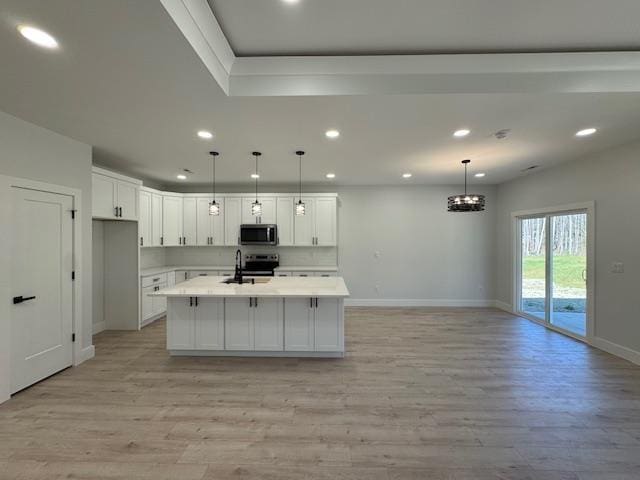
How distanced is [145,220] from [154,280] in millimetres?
1065

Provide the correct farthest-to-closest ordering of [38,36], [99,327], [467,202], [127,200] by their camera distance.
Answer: [99,327], [127,200], [467,202], [38,36]

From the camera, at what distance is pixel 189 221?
583 centimetres

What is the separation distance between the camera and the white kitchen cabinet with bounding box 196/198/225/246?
5.82 meters

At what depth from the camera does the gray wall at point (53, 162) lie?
266cm

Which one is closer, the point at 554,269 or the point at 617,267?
the point at 617,267

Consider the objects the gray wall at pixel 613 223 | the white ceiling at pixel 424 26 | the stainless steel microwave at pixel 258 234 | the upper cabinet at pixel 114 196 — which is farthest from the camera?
the stainless steel microwave at pixel 258 234

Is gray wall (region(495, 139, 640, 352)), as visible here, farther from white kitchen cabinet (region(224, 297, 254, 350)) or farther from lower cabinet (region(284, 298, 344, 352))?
white kitchen cabinet (region(224, 297, 254, 350))

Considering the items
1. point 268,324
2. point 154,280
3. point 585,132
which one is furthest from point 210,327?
point 585,132

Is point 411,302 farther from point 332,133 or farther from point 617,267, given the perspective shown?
point 332,133

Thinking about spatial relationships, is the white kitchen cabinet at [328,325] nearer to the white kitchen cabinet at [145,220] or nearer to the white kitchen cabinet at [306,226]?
the white kitchen cabinet at [306,226]

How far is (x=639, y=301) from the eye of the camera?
133 inches

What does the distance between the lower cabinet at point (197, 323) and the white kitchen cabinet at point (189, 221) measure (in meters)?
2.56

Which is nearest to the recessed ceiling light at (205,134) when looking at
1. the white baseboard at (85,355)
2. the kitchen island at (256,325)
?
the kitchen island at (256,325)

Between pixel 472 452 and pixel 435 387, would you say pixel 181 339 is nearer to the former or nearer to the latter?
pixel 435 387
